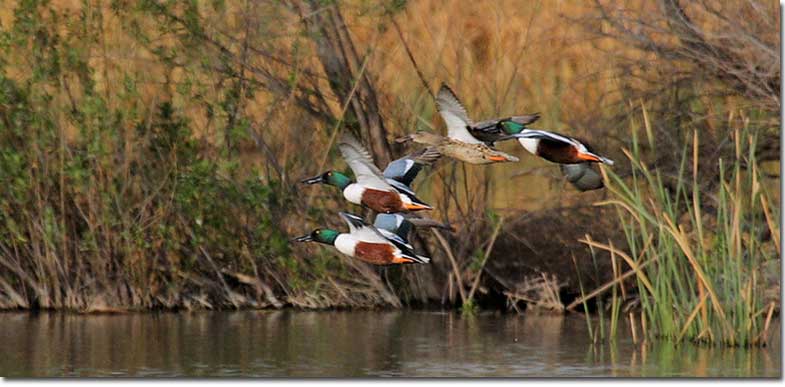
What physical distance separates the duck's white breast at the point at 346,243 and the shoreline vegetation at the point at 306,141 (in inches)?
71.1

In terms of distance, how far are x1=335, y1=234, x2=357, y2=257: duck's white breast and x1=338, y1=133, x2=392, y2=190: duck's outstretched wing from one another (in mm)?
400

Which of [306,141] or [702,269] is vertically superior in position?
[306,141]

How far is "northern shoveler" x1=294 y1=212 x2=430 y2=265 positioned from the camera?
25.5 feet

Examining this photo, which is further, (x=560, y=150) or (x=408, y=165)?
(x=408, y=165)

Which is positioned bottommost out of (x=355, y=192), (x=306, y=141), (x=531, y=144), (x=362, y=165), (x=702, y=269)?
(x=702, y=269)

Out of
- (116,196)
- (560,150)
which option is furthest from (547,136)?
(116,196)

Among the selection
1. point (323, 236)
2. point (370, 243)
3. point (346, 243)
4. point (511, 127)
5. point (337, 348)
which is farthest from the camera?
point (337, 348)

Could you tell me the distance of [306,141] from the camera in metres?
10.6

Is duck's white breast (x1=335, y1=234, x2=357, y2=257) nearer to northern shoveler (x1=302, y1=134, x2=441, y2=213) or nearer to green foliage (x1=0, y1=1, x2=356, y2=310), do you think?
northern shoveler (x1=302, y1=134, x2=441, y2=213)

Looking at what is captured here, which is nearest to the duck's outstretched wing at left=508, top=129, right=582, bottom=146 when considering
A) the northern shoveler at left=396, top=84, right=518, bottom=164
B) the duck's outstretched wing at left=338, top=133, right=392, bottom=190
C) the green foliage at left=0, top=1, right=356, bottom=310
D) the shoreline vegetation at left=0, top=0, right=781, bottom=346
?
the northern shoveler at left=396, top=84, right=518, bottom=164

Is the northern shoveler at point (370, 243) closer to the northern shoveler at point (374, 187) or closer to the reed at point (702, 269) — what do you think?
the northern shoveler at point (374, 187)

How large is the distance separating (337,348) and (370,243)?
42.9 inches

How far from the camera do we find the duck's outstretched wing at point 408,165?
802 centimetres

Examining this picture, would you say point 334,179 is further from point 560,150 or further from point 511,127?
point 560,150
